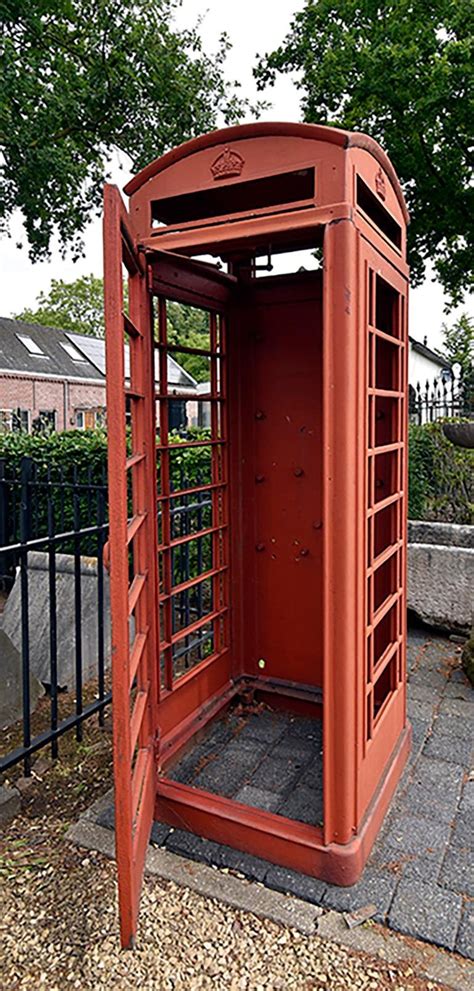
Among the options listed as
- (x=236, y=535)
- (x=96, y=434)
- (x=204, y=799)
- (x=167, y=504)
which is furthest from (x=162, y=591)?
(x=96, y=434)

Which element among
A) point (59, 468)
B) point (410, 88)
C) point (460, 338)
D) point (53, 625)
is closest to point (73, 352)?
point (460, 338)

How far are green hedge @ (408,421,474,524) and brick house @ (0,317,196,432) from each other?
1876cm

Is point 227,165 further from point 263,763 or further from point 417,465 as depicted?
point 417,465

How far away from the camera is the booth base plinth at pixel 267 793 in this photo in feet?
7.18

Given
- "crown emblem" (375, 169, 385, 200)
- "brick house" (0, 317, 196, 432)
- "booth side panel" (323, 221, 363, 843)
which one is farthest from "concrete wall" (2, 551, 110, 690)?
"brick house" (0, 317, 196, 432)

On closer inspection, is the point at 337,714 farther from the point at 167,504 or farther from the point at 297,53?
the point at 297,53

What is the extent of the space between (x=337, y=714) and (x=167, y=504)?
113 cm

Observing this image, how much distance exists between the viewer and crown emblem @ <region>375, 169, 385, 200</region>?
225 centimetres

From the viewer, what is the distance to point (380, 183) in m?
2.29

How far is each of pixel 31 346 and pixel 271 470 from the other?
1066 inches

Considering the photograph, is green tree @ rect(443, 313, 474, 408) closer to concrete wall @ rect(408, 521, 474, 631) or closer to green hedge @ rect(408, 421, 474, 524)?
green hedge @ rect(408, 421, 474, 524)

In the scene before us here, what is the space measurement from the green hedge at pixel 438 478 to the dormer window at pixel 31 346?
78.7 feet

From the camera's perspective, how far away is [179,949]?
1.90 m

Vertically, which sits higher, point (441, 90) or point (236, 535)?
point (441, 90)
